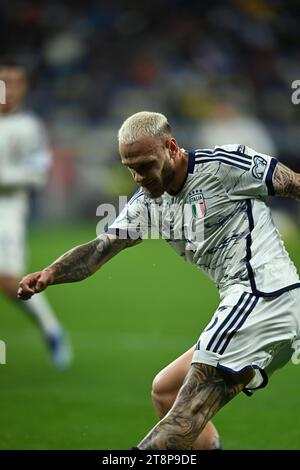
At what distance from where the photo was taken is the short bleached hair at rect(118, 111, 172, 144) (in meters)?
4.64

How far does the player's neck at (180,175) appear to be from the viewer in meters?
4.86

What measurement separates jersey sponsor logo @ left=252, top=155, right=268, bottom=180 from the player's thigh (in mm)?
936

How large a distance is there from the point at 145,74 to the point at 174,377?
21.5m

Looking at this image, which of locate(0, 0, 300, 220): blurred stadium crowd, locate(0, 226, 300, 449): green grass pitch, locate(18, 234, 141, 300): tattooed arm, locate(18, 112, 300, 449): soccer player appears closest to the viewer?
locate(18, 112, 300, 449): soccer player

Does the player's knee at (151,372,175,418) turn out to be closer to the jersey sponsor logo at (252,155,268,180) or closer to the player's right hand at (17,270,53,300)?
the player's right hand at (17,270,53,300)

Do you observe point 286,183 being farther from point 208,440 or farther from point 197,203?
point 208,440

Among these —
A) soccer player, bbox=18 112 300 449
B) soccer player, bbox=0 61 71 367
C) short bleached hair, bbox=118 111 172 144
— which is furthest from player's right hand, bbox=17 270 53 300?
soccer player, bbox=0 61 71 367

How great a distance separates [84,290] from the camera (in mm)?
15062

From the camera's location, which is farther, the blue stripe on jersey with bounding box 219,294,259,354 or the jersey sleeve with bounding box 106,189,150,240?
the jersey sleeve with bounding box 106,189,150,240

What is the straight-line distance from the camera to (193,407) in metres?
4.45

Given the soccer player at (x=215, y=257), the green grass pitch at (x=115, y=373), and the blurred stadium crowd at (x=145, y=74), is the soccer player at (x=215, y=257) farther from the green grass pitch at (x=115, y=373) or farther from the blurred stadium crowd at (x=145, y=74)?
the blurred stadium crowd at (x=145, y=74)

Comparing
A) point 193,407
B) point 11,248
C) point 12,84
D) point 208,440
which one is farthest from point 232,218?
point 12,84

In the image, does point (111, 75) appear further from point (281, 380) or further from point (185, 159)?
point (185, 159)

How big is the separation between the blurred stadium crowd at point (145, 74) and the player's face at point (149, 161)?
17.7m
